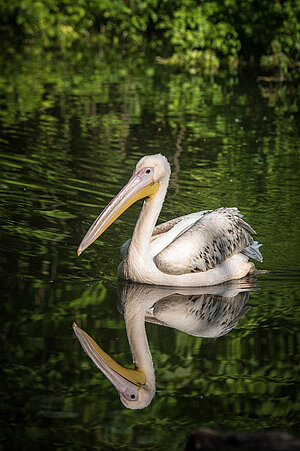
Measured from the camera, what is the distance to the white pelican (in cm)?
475

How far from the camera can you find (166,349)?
406 cm

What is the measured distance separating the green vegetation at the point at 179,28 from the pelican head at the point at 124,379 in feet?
31.7

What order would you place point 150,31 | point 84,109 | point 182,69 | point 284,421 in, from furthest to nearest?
point 150,31 < point 182,69 < point 84,109 < point 284,421

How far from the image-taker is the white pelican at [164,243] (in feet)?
15.6

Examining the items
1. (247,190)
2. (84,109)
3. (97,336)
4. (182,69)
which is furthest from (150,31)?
(97,336)

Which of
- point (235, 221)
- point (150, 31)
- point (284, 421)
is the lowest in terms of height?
point (284, 421)

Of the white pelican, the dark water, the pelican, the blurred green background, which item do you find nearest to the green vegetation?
the blurred green background

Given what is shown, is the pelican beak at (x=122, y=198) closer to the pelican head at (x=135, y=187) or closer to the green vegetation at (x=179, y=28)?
the pelican head at (x=135, y=187)

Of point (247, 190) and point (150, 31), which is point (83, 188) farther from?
point (150, 31)

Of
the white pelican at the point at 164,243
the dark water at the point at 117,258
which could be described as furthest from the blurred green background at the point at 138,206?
the white pelican at the point at 164,243

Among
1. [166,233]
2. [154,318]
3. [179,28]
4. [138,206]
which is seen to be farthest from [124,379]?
[179,28]

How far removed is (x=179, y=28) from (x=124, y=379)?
11.0m

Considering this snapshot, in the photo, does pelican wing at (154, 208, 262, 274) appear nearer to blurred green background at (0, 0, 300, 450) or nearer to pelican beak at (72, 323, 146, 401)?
blurred green background at (0, 0, 300, 450)

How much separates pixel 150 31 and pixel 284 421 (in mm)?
15368
